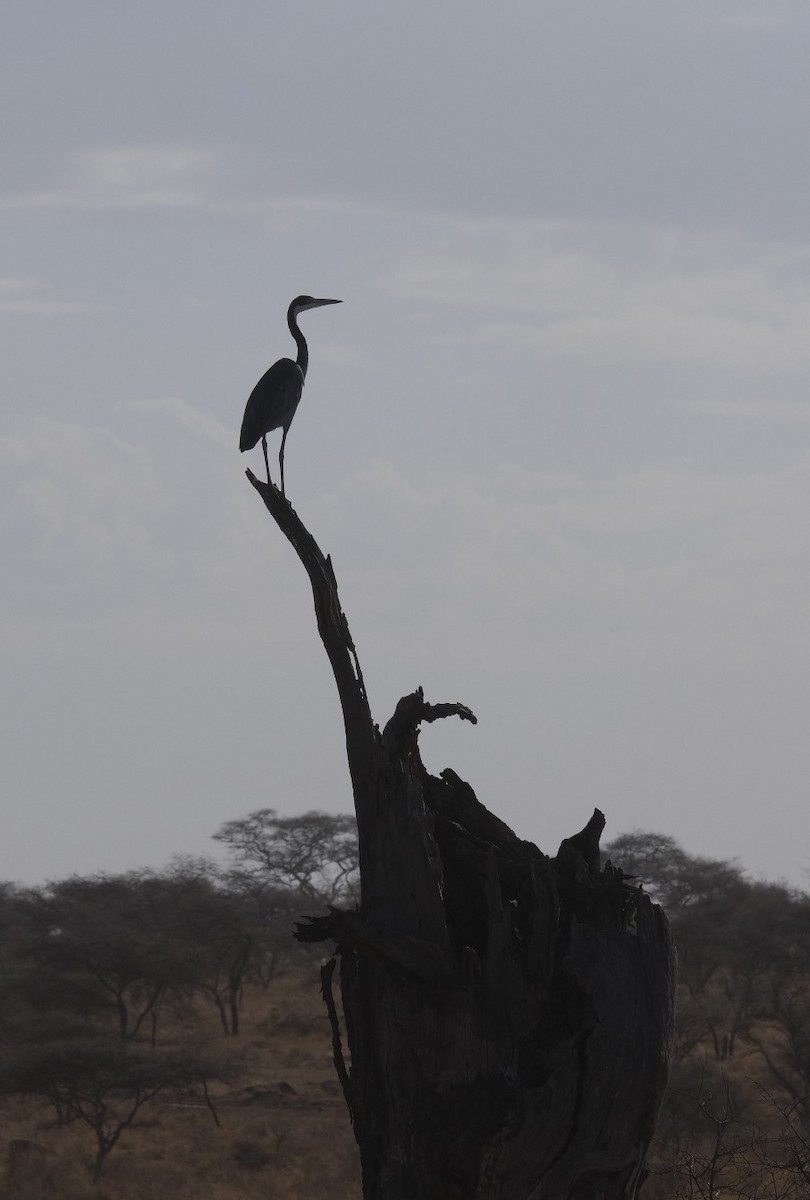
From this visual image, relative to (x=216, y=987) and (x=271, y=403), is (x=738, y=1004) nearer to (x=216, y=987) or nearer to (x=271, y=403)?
(x=216, y=987)

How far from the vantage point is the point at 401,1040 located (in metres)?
5.47

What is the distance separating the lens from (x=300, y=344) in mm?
9625

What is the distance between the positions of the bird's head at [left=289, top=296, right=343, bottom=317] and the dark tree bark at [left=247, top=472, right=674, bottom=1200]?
4.73 metres

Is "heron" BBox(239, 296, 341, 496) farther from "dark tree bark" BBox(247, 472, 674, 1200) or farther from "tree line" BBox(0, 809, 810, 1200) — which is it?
"tree line" BBox(0, 809, 810, 1200)

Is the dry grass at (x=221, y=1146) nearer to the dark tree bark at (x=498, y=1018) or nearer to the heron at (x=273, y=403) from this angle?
the heron at (x=273, y=403)

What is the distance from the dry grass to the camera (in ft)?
67.9

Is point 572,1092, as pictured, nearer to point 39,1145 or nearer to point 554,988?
point 554,988

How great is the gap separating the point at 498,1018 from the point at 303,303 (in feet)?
19.5

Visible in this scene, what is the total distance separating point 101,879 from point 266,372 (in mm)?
30832

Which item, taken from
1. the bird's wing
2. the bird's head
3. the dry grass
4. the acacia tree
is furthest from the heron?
the acacia tree

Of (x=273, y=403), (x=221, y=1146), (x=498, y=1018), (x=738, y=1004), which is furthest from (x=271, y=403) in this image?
(x=738, y=1004)

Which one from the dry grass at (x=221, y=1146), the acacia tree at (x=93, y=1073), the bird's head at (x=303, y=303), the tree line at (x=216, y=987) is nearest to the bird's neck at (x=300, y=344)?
the bird's head at (x=303, y=303)

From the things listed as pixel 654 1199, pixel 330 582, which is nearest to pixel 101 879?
pixel 654 1199

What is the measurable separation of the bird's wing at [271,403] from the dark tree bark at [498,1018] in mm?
3217
